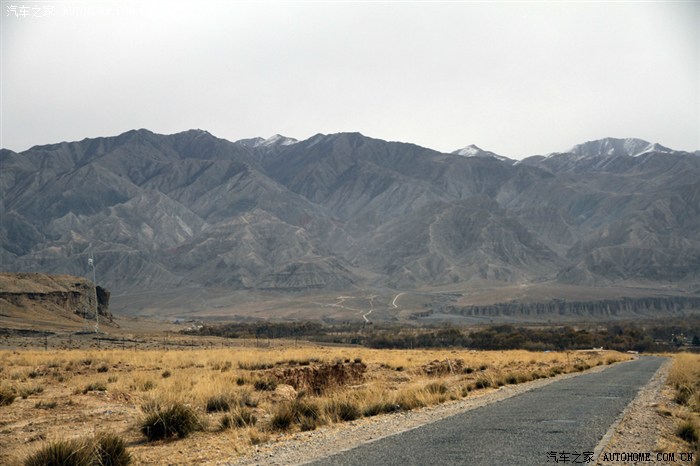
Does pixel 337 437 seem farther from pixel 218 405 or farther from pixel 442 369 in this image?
pixel 442 369

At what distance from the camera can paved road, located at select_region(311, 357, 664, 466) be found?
998 centimetres

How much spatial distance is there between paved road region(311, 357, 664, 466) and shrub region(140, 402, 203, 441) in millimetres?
4677

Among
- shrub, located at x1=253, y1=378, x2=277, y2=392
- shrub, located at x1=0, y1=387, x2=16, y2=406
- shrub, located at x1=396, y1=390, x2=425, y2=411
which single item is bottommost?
shrub, located at x1=253, y1=378, x2=277, y2=392

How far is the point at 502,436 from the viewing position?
1154 cm

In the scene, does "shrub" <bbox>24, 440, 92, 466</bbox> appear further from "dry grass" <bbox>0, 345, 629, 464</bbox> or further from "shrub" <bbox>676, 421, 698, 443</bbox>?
"shrub" <bbox>676, 421, 698, 443</bbox>

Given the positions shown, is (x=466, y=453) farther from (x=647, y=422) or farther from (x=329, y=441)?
(x=647, y=422)

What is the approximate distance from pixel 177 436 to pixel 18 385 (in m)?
10.8

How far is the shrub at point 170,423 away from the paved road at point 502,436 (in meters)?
4.68

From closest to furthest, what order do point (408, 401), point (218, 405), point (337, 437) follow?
point (337, 437) < point (408, 401) < point (218, 405)

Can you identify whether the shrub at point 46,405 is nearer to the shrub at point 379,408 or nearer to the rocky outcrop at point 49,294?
the shrub at point 379,408

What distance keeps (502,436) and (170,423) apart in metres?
7.25

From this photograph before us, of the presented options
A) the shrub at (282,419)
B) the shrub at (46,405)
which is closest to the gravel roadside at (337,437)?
the shrub at (282,419)

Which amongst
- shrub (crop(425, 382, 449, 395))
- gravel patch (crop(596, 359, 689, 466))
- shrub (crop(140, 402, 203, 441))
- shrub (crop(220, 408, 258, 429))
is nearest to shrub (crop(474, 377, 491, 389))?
shrub (crop(425, 382, 449, 395))

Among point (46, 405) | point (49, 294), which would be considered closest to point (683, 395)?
point (46, 405)
